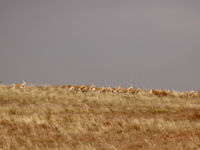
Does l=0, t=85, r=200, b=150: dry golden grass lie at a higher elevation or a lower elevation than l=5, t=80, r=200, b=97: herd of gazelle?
lower

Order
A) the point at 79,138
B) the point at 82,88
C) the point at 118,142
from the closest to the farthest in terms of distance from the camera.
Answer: the point at 118,142
the point at 79,138
the point at 82,88

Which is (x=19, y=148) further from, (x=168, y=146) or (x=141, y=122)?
(x=141, y=122)

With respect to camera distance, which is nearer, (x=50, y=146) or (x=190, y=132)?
(x=50, y=146)

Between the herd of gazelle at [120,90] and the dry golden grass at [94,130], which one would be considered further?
the herd of gazelle at [120,90]

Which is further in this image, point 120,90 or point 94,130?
point 120,90

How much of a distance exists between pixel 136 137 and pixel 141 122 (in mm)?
2353

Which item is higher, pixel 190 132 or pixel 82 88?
pixel 82 88

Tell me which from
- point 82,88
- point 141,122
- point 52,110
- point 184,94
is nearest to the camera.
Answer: point 141,122

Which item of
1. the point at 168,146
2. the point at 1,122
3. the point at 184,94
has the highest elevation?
the point at 184,94

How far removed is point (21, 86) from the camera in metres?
33.0

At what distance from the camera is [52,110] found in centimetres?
1894

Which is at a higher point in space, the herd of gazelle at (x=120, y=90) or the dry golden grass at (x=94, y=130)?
the herd of gazelle at (x=120, y=90)

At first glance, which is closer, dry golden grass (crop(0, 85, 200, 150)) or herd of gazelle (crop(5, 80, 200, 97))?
dry golden grass (crop(0, 85, 200, 150))

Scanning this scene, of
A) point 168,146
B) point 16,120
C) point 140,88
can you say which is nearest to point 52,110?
point 16,120
